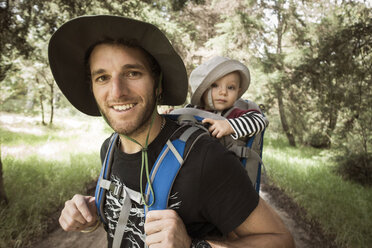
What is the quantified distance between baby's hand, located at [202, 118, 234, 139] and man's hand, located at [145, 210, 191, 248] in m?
0.87

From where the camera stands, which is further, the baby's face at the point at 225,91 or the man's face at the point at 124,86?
the baby's face at the point at 225,91

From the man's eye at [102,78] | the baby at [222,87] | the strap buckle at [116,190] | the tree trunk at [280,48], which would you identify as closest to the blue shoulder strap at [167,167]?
the strap buckle at [116,190]

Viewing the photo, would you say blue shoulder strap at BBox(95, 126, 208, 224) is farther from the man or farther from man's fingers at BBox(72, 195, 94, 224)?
man's fingers at BBox(72, 195, 94, 224)

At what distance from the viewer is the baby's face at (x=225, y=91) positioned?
242 centimetres

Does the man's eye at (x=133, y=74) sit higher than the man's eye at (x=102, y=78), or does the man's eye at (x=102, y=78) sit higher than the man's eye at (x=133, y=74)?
the man's eye at (x=133, y=74)

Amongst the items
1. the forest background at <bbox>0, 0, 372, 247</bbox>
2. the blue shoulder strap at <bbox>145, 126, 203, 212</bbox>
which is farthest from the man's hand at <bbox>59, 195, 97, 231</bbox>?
the forest background at <bbox>0, 0, 372, 247</bbox>

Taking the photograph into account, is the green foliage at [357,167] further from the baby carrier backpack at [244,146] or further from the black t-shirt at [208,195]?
the black t-shirt at [208,195]

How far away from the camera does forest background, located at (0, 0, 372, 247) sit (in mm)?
4199

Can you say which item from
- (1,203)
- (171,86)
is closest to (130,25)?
(171,86)

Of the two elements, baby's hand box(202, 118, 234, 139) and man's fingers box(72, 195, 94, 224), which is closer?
man's fingers box(72, 195, 94, 224)

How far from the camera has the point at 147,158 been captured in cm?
138

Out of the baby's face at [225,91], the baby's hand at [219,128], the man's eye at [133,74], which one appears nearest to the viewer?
the man's eye at [133,74]

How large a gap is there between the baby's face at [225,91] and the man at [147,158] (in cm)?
83

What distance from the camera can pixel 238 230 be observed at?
3.86 feet
